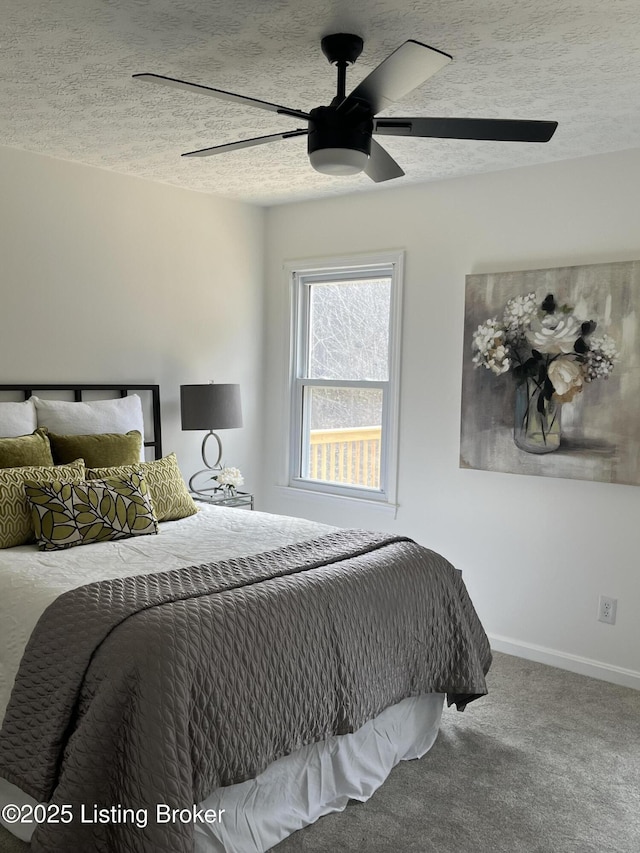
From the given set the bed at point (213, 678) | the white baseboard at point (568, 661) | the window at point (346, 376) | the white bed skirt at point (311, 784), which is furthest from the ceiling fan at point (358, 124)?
the white baseboard at point (568, 661)

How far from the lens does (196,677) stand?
2154 millimetres

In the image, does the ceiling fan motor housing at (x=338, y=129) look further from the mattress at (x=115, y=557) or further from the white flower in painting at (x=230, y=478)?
the white flower in painting at (x=230, y=478)

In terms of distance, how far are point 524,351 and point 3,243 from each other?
8.66ft

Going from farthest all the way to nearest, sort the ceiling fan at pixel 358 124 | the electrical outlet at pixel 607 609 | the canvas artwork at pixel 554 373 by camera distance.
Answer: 1. the electrical outlet at pixel 607 609
2. the canvas artwork at pixel 554 373
3. the ceiling fan at pixel 358 124

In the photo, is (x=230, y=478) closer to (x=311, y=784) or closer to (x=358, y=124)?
(x=311, y=784)

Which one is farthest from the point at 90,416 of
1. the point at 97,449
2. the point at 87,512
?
the point at 87,512

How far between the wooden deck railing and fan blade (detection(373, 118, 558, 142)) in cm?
244

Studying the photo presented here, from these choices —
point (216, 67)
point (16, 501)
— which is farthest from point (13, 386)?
point (216, 67)

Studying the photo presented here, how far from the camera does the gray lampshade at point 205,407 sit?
4.33m

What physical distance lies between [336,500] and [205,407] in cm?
104

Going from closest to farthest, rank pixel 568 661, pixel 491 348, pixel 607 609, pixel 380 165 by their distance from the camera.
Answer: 1. pixel 380 165
2. pixel 607 609
3. pixel 568 661
4. pixel 491 348

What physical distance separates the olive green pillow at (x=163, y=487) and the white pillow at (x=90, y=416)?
0.80 feet

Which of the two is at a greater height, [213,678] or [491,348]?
[491,348]

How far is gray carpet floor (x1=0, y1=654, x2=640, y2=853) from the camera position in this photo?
2.43m
